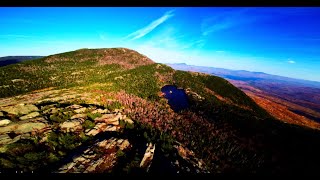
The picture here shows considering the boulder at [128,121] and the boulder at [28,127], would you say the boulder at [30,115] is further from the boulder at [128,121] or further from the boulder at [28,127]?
the boulder at [128,121]

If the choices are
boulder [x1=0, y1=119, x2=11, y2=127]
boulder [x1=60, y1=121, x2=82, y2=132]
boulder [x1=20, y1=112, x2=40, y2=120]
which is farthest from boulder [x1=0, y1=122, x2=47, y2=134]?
boulder [x1=20, y1=112, x2=40, y2=120]

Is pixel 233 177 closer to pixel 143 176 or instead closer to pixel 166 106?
pixel 143 176

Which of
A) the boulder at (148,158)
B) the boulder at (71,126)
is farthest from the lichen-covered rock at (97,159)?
the boulder at (71,126)

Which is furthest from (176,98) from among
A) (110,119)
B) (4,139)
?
(4,139)

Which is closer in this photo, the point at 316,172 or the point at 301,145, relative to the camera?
the point at 316,172

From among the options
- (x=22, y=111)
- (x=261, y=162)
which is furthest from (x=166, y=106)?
(x=22, y=111)

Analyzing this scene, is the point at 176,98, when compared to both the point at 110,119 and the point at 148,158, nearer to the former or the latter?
the point at 110,119
